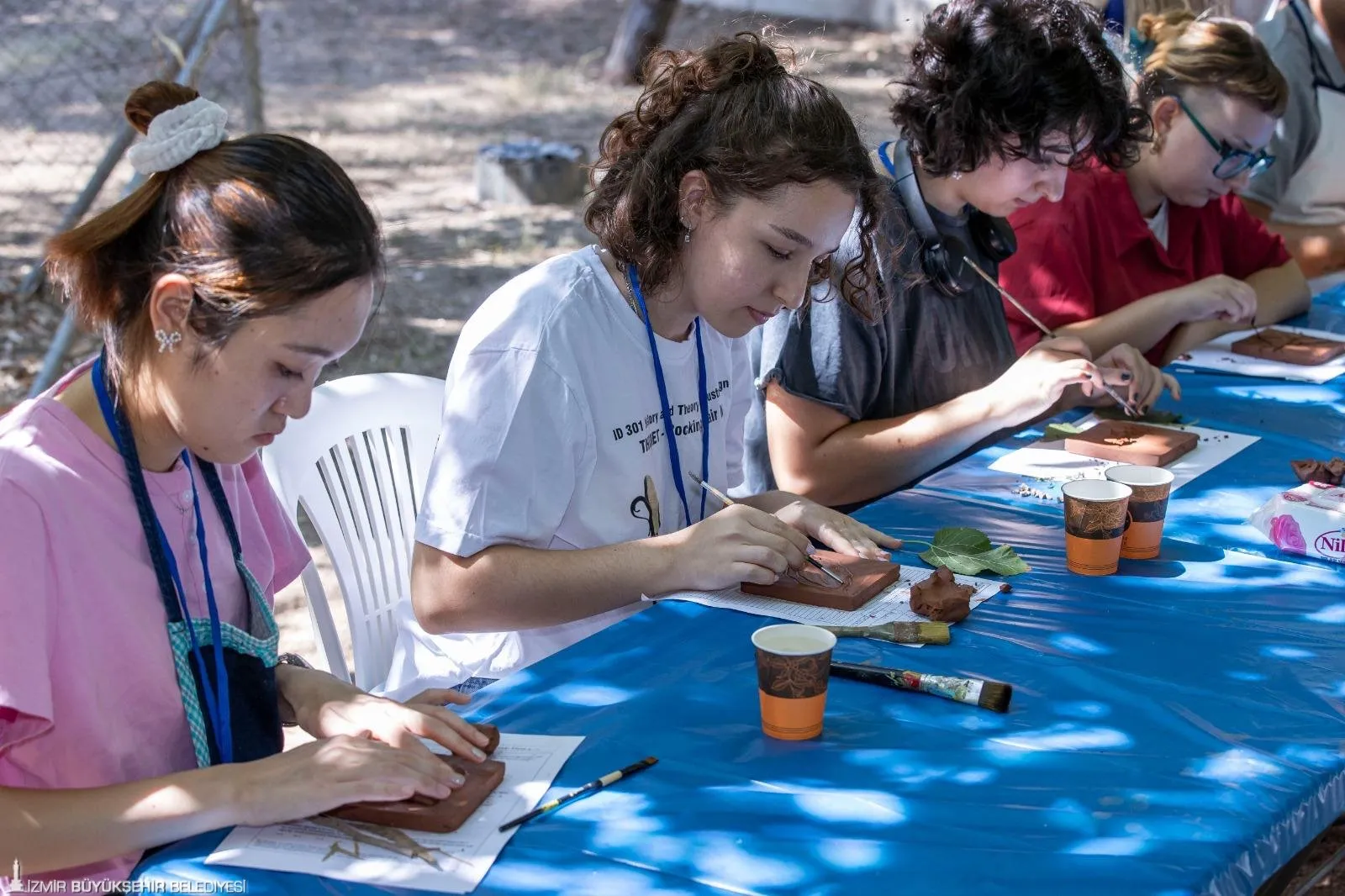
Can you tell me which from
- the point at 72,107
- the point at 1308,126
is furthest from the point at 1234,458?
the point at 72,107

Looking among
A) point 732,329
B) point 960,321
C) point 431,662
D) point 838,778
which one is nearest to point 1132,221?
point 960,321

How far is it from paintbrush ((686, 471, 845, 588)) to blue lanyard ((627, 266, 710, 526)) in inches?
0.5

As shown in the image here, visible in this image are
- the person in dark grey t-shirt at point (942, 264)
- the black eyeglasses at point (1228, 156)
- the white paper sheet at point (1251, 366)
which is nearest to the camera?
the person in dark grey t-shirt at point (942, 264)

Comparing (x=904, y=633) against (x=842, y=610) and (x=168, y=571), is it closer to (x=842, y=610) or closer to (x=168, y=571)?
(x=842, y=610)

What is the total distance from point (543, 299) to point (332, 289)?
62 centimetres

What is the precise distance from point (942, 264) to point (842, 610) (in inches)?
48.9

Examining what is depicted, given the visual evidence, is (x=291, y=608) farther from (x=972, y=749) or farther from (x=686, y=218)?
(x=972, y=749)

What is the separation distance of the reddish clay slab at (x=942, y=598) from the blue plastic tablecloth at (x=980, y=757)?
0.11 ft

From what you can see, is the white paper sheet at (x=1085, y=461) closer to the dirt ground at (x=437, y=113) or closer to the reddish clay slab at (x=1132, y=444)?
the reddish clay slab at (x=1132, y=444)

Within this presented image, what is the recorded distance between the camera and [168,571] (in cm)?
174

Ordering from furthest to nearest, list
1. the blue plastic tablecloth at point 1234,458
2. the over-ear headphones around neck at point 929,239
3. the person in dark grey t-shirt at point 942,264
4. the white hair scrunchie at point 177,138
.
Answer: the over-ear headphones around neck at point 929,239 → the person in dark grey t-shirt at point 942,264 → the blue plastic tablecloth at point 1234,458 → the white hair scrunchie at point 177,138

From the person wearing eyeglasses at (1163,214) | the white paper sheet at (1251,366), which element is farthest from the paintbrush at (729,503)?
the white paper sheet at (1251,366)

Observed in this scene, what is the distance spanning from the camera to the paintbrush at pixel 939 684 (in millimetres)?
1796

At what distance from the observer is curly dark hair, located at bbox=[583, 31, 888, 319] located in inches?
87.9
